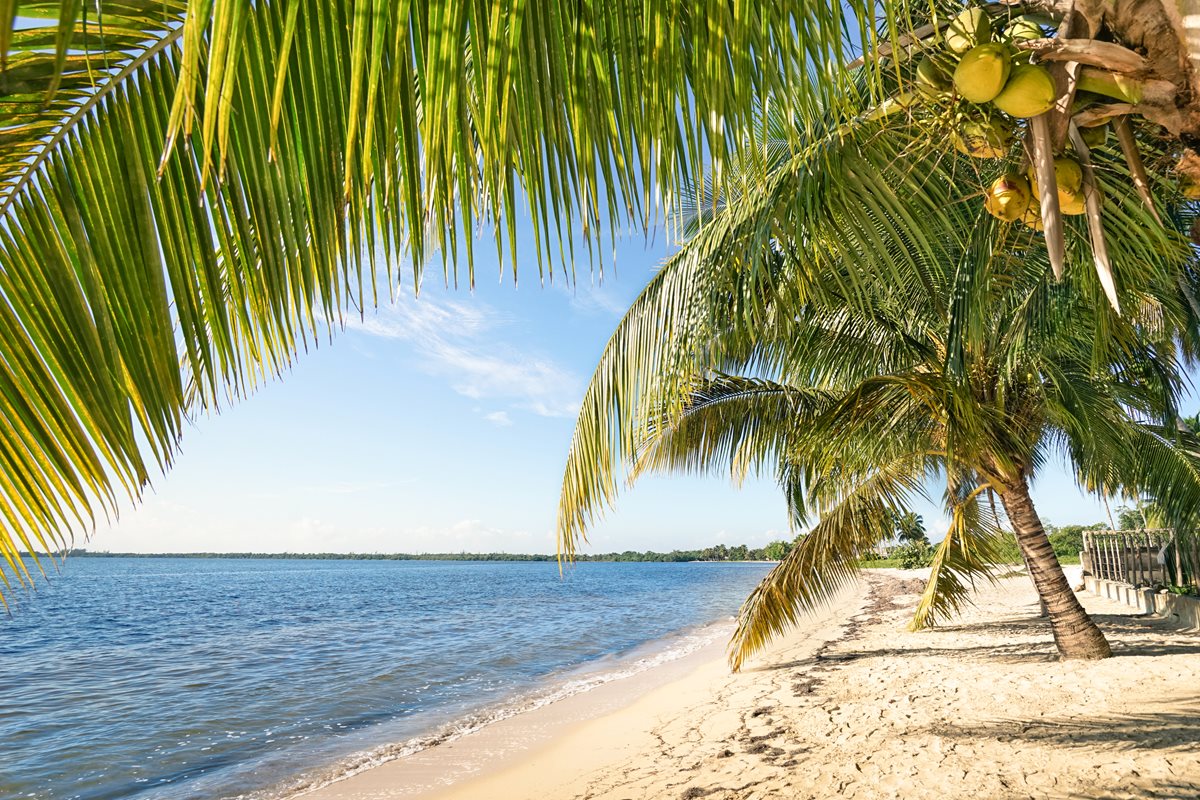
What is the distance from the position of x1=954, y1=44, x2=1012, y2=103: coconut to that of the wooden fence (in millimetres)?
9911

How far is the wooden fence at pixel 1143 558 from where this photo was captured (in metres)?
9.00

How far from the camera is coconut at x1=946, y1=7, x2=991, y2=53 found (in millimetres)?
1093

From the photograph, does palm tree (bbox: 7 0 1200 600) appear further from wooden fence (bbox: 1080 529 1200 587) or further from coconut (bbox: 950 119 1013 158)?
wooden fence (bbox: 1080 529 1200 587)

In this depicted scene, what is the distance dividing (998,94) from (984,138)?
0.21 meters

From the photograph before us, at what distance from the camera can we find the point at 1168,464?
7027 millimetres

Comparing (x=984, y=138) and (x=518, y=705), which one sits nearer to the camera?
(x=984, y=138)

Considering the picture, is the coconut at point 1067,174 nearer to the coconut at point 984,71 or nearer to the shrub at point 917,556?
the coconut at point 984,71

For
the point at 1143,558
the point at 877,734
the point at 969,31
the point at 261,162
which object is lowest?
the point at 877,734

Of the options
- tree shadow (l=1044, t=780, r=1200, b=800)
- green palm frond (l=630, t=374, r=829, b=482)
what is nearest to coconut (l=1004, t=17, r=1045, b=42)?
tree shadow (l=1044, t=780, r=1200, b=800)

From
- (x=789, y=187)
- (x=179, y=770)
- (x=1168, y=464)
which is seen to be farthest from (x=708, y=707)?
(x=789, y=187)

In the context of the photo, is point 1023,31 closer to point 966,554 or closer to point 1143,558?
point 966,554

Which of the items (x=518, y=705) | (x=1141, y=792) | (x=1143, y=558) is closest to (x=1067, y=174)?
(x=1141, y=792)

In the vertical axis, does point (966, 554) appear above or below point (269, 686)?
above

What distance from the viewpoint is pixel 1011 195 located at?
124 centimetres
